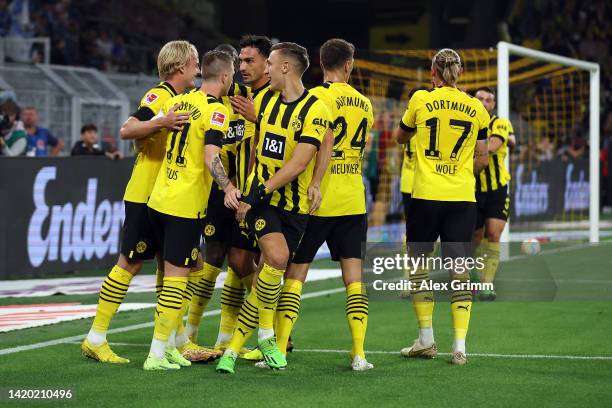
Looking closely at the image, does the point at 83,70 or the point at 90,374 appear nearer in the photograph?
the point at 90,374

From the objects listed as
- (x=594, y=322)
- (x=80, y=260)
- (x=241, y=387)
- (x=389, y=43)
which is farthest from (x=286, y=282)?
(x=389, y=43)

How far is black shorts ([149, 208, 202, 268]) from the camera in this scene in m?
7.84

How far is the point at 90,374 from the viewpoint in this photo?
7.71 metres

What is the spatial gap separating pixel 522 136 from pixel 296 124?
18493 mm

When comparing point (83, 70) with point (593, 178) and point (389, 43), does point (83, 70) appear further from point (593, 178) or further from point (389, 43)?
point (389, 43)

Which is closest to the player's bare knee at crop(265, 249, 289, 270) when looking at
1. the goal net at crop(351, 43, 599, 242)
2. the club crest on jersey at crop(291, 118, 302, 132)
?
the club crest on jersey at crop(291, 118, 302, 132)

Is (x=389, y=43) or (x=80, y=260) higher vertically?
(x=389, y=43)

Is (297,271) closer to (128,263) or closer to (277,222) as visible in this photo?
(277,222)

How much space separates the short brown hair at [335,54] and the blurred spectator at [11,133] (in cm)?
934

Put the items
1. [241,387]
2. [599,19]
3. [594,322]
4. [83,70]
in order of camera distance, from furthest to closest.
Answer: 1. [599,19]
2. [83,70]
3. [594,322]
4. [241,387]

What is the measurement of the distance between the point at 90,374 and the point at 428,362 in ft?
7.54

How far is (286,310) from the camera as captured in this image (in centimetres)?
801

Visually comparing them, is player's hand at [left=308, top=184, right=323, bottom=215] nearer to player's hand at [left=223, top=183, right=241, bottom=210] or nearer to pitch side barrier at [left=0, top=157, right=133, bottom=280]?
player's hand at [left=223, top=183, right=241, bottom=210]

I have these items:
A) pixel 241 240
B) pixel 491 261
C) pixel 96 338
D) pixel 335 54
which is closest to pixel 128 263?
pixel 96 338
